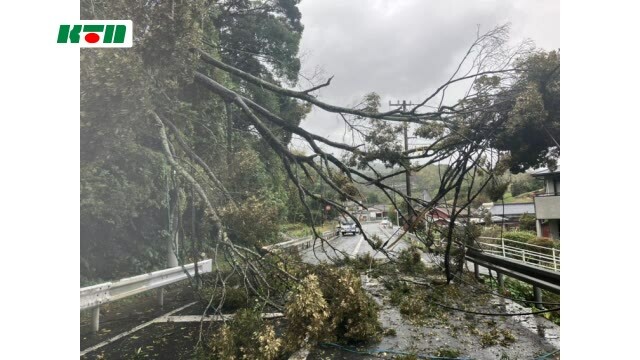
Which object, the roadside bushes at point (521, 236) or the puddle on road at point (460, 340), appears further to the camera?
the roadside bushes at point (521, 236)

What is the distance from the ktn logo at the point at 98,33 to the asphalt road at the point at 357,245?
151 cm

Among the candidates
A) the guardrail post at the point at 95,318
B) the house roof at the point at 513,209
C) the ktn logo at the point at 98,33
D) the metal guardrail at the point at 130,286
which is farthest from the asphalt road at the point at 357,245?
the ktn logo at the point at 98,33

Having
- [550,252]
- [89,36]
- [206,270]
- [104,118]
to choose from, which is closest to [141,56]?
[89,36]

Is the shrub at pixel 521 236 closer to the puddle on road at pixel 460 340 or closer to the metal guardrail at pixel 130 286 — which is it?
the puddle on road at pixel 460 340

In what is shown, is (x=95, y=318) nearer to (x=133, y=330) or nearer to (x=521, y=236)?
(x=133, y=330)

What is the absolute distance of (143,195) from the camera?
5.90 ft

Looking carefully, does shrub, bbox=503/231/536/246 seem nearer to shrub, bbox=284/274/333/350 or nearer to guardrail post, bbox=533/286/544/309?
guardrail post, bbox=533/286/544/309

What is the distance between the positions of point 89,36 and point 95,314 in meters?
1.47

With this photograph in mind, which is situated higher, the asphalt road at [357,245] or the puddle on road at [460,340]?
the asphalt road at [357,245]

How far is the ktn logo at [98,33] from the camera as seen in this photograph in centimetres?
176

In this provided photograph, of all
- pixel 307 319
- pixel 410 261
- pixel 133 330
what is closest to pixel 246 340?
pixel 307 319

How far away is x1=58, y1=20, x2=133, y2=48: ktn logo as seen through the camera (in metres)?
1.76

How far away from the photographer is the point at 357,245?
6.20 feet

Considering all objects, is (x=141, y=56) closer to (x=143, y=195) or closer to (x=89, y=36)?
(x=89, y=36)
